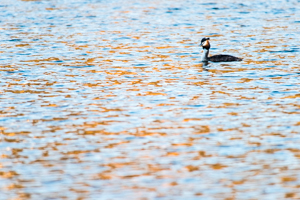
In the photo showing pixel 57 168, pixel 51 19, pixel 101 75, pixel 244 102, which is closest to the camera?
pixel 57 168

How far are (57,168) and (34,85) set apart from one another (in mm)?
8882

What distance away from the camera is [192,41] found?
100ft

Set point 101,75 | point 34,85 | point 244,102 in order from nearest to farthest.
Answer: point 244,102
point 34,85
point 101,75

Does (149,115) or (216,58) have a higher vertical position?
(149,115)

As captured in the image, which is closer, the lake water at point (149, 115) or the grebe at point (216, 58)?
the lake water at point (149, 115)

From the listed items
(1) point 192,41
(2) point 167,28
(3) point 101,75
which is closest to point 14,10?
(2) point 167,28

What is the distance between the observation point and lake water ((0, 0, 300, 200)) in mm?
10945

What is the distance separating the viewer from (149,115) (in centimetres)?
1572

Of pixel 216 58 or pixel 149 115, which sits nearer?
pixel 149 115

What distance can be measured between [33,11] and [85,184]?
35.1 meters

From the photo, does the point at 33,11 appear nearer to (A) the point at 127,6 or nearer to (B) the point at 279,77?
(A) the point at 127,6

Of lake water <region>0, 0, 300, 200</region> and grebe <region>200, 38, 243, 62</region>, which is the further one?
grebe <region>200, 38, 243, 62</region>

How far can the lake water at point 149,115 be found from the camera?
35.9 ft

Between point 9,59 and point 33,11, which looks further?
point 33,11
